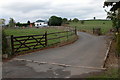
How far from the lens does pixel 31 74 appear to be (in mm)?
7199

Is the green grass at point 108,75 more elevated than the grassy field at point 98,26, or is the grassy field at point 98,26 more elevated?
the grassy field at point 98,26

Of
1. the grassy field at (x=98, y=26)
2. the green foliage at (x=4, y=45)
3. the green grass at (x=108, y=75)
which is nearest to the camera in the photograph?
the green grass at (x=108, y=75)

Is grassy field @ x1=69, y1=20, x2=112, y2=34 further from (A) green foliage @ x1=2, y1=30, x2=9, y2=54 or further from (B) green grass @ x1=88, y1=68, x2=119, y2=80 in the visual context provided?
(B) green grass @ x1=88, y1=68, x2=119, y2=80

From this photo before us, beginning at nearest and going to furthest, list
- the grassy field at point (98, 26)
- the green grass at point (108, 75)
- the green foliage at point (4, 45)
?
the green grass at point (108, 75)
the green foliage at point (4, 45)
the grassy field at point (98, 26)

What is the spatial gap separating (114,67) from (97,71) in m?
Result: 1.07

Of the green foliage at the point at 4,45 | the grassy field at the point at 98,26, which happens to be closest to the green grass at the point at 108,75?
the green foliage at the point at 4,45

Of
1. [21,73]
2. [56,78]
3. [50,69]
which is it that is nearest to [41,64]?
[50,69]

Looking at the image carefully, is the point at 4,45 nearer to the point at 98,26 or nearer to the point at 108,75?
the point at 108,75

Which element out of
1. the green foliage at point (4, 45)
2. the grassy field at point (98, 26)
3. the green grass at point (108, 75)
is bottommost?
the green grass at point (108, 75)

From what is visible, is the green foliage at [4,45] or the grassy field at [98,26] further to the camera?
the grassy field at [98,26]

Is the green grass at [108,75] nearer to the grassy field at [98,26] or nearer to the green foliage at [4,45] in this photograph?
the green foliage at [4,45]

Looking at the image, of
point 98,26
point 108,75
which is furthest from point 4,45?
point 98,26

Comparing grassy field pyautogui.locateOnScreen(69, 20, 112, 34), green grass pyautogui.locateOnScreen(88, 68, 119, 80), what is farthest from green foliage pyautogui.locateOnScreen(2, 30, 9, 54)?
grassy field pyautogui.locateOnScreen(69, 20, 112, 34)

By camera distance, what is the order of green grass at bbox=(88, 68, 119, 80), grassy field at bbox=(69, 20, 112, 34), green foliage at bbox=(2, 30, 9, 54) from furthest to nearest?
grassy field at bbox=(69, 20, 112, 34), green foliage at bbox=(2, 30, 9, 54), green grass at bbox=(88, 68, 119, 80)
